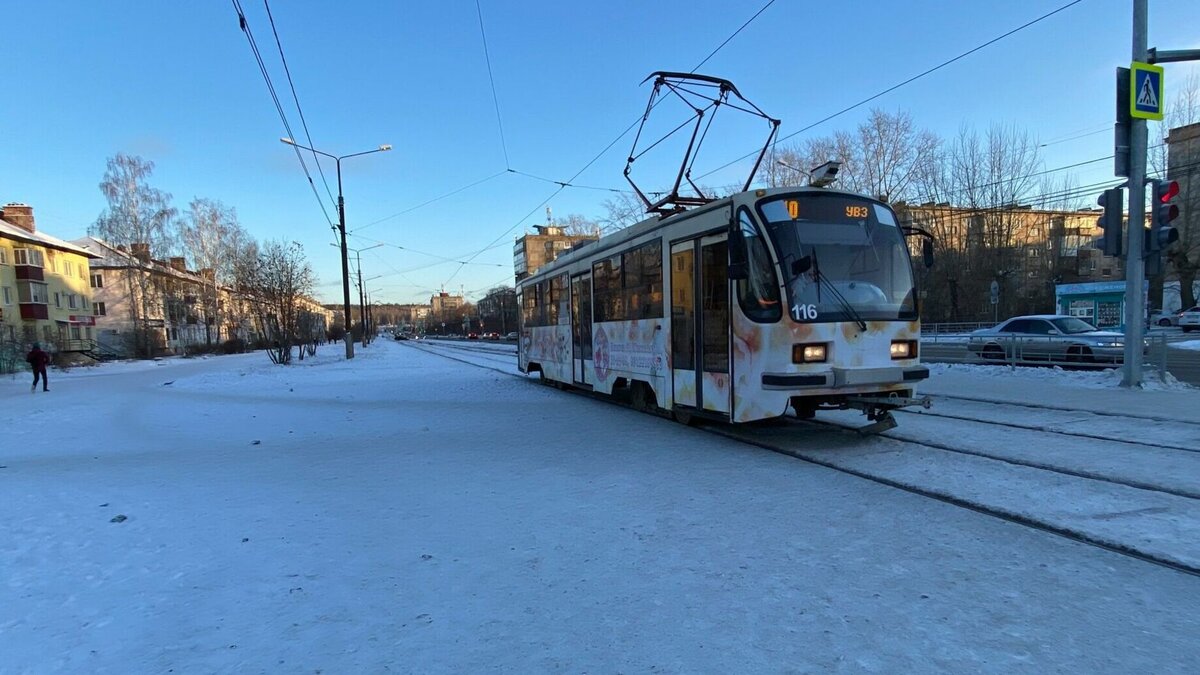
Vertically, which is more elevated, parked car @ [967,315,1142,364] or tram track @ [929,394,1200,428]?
parked car @ [967,315,1142,364]

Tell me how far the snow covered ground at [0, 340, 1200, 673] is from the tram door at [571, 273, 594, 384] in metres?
4.96

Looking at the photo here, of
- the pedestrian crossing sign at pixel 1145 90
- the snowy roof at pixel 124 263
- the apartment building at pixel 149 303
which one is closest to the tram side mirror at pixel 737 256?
the pedestrian crossing sign at pixel 1145 90

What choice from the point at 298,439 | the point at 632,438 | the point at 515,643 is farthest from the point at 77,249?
the point at 515,643

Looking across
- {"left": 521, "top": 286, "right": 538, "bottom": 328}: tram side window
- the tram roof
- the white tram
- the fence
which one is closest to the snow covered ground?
the white tram

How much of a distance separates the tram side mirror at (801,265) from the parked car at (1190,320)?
44986 mm

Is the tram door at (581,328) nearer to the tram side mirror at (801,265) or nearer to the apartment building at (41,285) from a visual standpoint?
the tram side mirror at (801,265)

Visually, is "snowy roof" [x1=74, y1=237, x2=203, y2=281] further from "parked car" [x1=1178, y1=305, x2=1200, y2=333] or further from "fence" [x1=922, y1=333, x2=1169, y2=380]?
"parked car" [x1=1178, y1=305, x2=1200, y2=333]

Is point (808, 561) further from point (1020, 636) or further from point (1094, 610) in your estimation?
point (1094, 610)

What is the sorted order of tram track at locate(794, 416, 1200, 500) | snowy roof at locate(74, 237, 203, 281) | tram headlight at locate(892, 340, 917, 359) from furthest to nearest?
snowy roof at locate(74, 237, 203, 281), tram headlight at locate(892, 340, 917, 359), tram track at locate(794, 416, 1200, 500)

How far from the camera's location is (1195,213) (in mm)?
36250

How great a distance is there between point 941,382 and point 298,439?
45.5ft

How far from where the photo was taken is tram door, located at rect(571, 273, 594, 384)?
12.6 m

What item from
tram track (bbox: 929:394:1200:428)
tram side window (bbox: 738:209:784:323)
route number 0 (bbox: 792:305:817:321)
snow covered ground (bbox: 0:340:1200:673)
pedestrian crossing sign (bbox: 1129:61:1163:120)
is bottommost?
tram track (bbox: 929:394:1200:428)

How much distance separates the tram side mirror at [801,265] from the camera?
693cm
